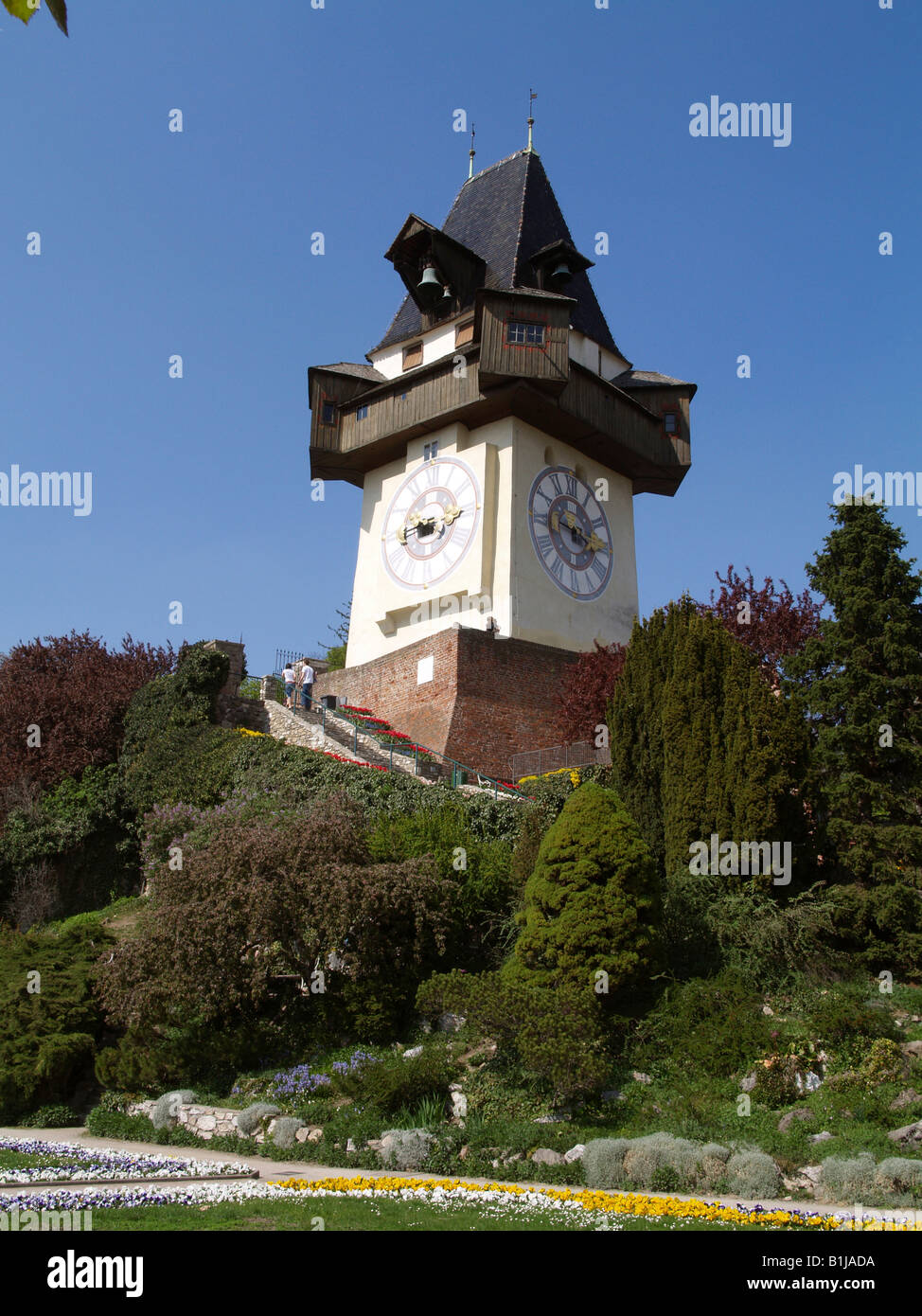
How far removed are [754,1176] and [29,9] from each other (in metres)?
9.01

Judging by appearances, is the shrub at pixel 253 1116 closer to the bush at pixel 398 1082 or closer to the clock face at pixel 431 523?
the bush at pixel 398 1082

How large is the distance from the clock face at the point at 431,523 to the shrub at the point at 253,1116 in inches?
734

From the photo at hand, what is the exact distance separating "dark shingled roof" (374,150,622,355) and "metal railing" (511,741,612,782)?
45.5 ft

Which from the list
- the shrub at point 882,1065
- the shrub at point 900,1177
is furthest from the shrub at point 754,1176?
the shrub at point 882,1065

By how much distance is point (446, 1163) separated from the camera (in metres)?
10.3

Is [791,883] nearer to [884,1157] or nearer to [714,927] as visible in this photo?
[714,927]

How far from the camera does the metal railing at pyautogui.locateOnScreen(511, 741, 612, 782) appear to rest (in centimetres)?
2145

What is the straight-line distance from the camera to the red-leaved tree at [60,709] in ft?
81.7

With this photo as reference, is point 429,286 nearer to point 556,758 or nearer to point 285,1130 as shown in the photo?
point 556,758

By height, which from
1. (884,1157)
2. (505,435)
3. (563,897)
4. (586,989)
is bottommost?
(884,1157)

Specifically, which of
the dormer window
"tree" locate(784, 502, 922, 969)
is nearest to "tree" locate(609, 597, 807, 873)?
"tree" locate(784, 502, 922, 969)

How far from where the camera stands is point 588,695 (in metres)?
23.6

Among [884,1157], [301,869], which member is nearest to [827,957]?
[884,1157]

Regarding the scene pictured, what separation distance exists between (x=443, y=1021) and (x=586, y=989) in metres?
2.88
